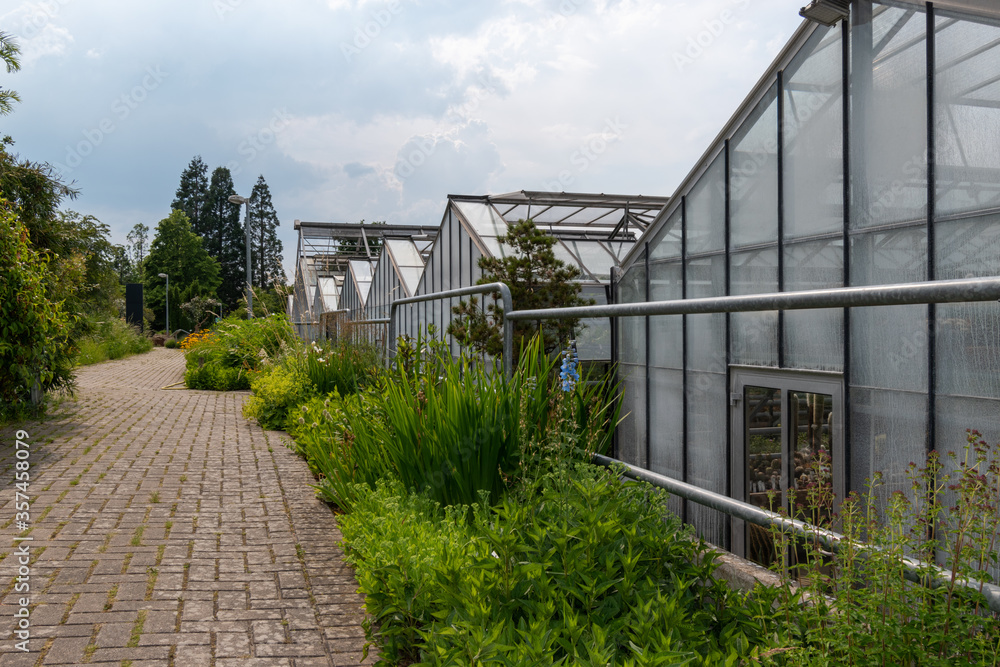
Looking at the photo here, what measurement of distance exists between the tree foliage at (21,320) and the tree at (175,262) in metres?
50.4

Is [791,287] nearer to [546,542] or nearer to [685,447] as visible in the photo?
[685,447]

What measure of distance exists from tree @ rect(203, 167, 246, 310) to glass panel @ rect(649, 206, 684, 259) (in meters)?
60.5

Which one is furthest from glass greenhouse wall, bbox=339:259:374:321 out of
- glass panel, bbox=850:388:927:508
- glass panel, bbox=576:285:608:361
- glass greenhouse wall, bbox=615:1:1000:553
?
glass panel, bbox=850:388:927:508

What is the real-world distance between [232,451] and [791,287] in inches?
235

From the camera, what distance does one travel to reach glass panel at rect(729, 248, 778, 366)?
21.6 feet

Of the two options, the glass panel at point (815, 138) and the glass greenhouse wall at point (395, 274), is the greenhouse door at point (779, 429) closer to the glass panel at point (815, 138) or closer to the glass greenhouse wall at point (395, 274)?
the glass panel at point (815, 138)

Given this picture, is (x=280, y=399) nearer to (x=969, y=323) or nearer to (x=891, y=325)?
(x=891, y=325)

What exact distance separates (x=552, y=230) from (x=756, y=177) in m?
7.60

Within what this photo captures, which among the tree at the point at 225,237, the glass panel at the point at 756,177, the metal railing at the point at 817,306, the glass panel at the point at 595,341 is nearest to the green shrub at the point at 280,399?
the glass panel at the point at 595,341

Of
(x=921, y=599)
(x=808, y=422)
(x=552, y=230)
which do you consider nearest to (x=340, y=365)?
(x=808, y=422)

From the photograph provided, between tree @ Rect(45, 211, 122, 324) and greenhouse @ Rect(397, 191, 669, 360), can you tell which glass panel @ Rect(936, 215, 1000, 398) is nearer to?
greenhouse @ Rect(397, 191, 669, 360)

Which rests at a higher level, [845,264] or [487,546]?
[845,264]

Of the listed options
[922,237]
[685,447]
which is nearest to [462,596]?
[685,447]

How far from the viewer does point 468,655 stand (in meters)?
2.24
